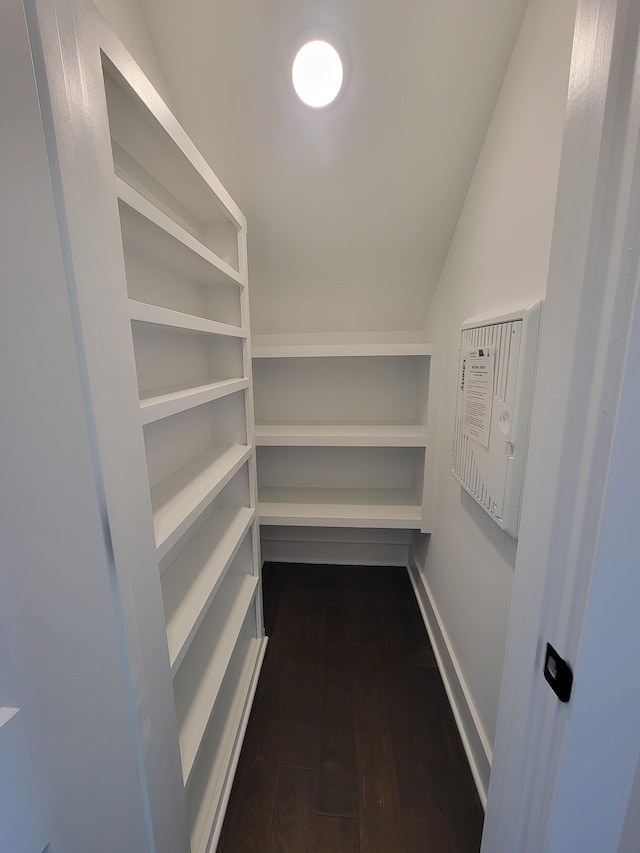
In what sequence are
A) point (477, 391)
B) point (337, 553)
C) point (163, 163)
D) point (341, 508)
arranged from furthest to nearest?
point (337, 553) → point (341, 508) → point (477, 391) → point (163, 163)

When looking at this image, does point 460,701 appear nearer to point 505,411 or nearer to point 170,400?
point 505,411

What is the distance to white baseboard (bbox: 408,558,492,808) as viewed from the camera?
3.65 feet

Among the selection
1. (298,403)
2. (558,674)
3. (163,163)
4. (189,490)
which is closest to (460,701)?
(558,674)

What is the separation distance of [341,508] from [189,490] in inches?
43.9

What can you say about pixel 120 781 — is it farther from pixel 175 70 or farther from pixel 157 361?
pixel 175 70

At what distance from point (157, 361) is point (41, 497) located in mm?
665

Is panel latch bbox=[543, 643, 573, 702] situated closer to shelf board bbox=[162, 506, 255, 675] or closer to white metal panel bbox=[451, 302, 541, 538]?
white metal panel bbox=[451, 302, 541, 538]

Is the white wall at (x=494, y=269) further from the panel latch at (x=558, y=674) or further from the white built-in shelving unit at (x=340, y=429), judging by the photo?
the panel latch at (x=558, y=674)

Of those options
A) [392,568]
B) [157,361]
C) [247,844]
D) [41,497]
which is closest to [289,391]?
[157,361]

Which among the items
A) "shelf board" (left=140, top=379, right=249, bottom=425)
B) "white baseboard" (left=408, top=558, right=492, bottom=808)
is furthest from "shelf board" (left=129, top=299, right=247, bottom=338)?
"white baseboard" (left=408, top=558, right=492, bottom=808)

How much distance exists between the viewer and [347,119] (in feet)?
3.89

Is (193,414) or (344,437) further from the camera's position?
(344,437)

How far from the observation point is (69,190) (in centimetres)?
46

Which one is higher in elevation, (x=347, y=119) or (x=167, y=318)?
(x=347, y=119)
